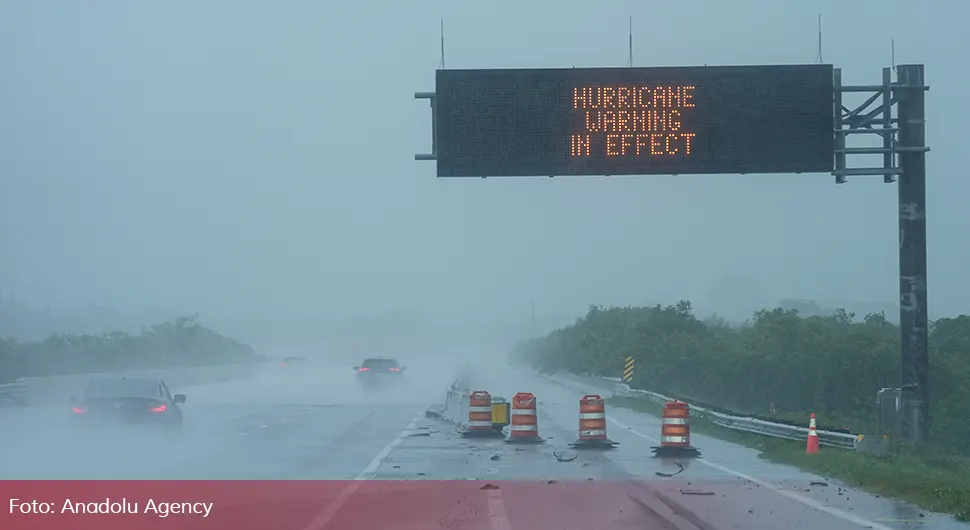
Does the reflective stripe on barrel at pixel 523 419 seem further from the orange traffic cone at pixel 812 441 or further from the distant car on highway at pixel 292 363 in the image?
the distant car on highway at pixel 292 363

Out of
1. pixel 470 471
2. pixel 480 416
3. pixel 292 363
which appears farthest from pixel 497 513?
pixel 292 363

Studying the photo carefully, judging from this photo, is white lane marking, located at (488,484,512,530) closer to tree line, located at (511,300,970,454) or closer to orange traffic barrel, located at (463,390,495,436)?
orange traffic barrel, located at (463,390,495,436)

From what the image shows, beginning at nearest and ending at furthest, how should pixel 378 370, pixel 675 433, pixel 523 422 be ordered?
1. pixel 675 433
2. pixel 523 422
3. pixel 378 370

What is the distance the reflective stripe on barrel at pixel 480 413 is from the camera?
28.1m

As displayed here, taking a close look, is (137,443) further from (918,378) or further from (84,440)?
(918,378)

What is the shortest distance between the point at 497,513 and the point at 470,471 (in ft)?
17.9

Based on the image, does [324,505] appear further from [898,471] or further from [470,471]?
[898,471]

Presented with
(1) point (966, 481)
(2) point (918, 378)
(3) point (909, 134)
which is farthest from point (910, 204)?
(1) point (966, 481)

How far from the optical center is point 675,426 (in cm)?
2417

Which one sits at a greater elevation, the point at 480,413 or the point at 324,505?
the point at 324,505

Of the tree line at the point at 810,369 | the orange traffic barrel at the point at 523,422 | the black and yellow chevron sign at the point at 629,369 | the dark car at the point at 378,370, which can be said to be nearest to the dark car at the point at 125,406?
the orange traffic barrel at the point at 523,422

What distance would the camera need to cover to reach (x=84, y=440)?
2567 centimetres

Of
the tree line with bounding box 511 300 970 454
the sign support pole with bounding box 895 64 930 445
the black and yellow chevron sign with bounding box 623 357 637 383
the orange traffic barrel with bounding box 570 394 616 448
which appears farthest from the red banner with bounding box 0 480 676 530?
the black and yellow chevron sign with bounding box 623 357 637 383

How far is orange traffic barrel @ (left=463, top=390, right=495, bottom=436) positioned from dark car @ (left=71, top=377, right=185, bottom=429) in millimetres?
6812
